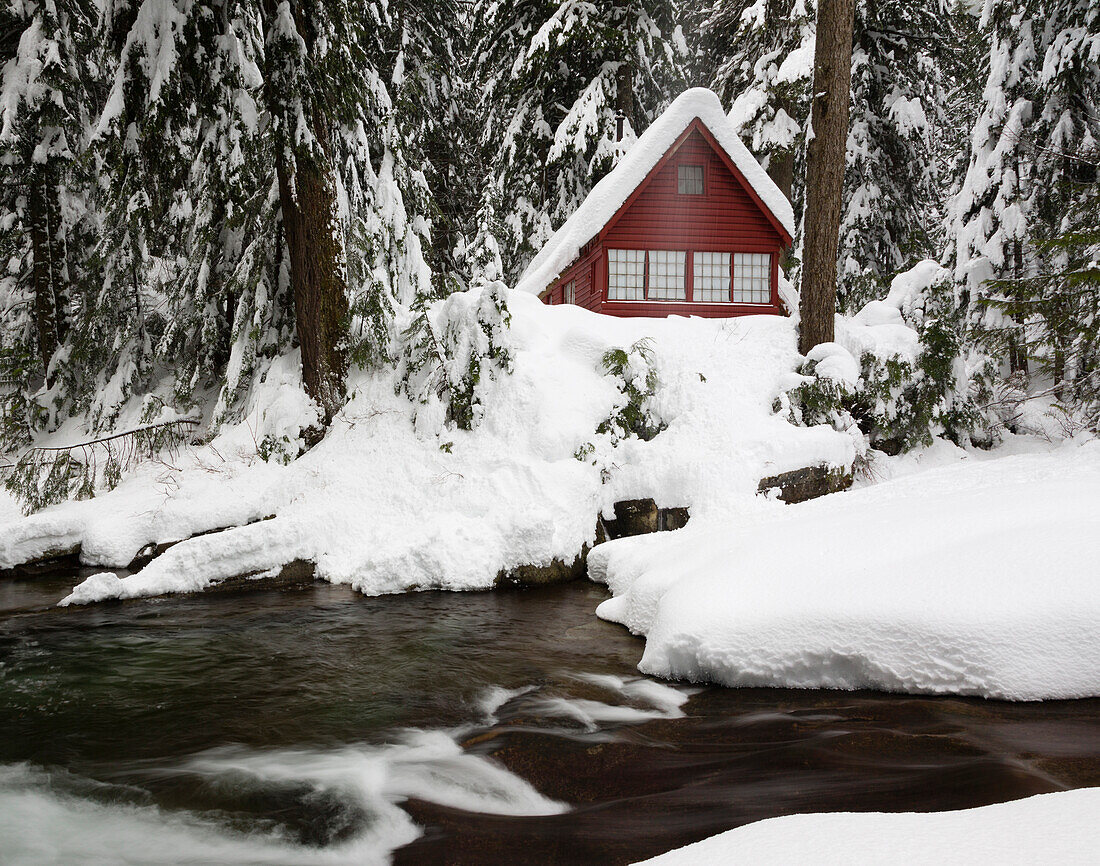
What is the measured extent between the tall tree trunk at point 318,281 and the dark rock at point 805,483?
6628 mm

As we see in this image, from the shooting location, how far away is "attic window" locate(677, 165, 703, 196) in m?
17.4

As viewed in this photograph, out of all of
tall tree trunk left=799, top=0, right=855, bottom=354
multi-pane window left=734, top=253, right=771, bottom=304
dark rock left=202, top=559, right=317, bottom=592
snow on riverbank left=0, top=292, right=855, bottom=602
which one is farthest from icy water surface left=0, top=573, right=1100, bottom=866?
multi-pane window left=734, top=253, right=771, bottom=304

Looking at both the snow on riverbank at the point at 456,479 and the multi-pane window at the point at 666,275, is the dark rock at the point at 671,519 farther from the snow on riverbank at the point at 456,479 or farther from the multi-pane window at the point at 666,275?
the multi-pane window at the point at 666,275

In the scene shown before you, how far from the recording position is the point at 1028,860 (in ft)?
6.86

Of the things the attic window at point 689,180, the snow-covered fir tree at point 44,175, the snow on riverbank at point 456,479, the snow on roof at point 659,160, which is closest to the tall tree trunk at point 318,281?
the snow on riverbank at point 456,479

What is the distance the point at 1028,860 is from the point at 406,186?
43.4 feet

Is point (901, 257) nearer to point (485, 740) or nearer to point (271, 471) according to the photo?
point (271, 471)

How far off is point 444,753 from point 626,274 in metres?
14.8

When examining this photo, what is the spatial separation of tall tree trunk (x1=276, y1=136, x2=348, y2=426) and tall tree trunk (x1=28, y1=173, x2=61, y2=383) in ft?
27.8

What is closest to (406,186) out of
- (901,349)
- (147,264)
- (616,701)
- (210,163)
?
(210,163)

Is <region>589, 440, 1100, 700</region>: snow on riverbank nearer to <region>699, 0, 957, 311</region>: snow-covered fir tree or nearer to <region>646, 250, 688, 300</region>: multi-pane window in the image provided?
<region>646, 250, 688, 300</region>: multi-pane window

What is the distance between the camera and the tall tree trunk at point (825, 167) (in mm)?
10578

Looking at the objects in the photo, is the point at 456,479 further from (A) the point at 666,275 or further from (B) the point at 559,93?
(B) the point at 559,93

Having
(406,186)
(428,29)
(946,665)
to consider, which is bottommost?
(946,665)
